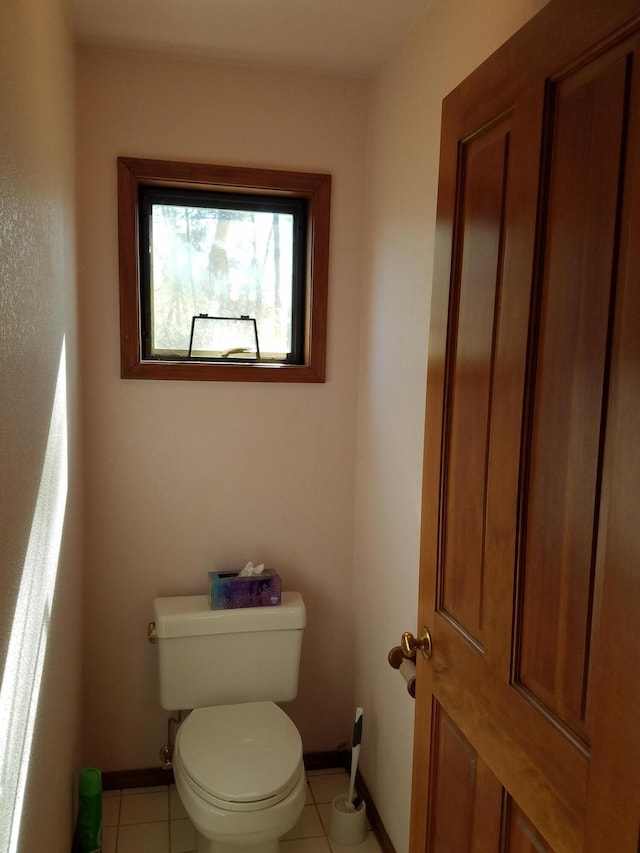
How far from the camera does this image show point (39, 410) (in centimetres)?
135

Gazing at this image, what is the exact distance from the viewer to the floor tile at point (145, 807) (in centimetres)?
224

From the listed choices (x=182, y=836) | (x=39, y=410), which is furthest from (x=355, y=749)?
(x=39, y=410)

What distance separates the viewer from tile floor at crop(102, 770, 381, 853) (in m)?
2.12

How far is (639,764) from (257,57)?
85.4 inches

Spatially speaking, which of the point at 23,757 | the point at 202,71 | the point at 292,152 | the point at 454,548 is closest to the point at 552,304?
the point at 454,548

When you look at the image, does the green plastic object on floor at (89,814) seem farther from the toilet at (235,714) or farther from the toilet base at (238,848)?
the toilet base at (238,848)

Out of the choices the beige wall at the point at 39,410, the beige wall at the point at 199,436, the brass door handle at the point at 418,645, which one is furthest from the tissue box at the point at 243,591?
the brass door handle at the point at 418,645

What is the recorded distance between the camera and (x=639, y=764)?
2.48 feet

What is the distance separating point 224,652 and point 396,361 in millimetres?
1111

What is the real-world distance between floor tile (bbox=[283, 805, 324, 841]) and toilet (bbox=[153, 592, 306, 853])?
0.19 m

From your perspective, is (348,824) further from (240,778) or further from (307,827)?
(240,778)

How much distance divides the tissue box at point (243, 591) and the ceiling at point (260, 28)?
5.57ft

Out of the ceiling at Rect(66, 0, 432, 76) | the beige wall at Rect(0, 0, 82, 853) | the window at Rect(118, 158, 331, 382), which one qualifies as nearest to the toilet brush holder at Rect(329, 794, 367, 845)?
the beige wall at Rect(0, 0, 82, 853)

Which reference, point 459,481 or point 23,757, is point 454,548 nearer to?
point 459,481
